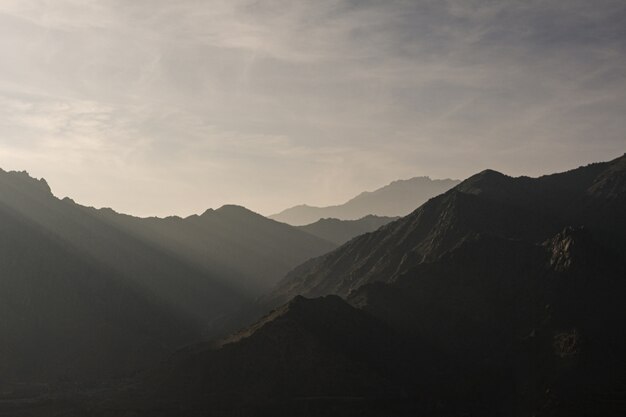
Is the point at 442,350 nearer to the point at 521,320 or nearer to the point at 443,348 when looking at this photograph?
the point at 443,348

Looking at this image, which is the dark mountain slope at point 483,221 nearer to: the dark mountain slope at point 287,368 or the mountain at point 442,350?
the mountain at point 442,350

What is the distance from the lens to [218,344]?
3627 inches

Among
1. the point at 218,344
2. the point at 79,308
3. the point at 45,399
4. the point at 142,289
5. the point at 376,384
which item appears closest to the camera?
the point at 376,384

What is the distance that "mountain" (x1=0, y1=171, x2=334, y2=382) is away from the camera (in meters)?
115

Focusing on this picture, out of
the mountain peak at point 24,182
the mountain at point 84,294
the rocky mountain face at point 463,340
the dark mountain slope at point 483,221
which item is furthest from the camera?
the mountain peak at point 24,182

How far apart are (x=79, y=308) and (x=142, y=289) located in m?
27.8

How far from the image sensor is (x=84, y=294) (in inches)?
5418

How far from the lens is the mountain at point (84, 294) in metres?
115

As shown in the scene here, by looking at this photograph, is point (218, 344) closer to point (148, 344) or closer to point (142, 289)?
point (148, 344)

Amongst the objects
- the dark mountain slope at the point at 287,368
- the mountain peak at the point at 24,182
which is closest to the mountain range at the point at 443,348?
the dark mountain slope at the point at 287,368

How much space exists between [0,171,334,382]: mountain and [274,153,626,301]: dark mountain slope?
3354 centimetres

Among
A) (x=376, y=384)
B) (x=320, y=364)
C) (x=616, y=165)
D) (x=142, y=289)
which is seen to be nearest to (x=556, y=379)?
(x=376, y=384)

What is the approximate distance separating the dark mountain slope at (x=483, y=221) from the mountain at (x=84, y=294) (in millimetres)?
33541

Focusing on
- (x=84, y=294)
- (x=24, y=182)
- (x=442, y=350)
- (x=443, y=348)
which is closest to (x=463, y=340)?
(x=443, y=348)
